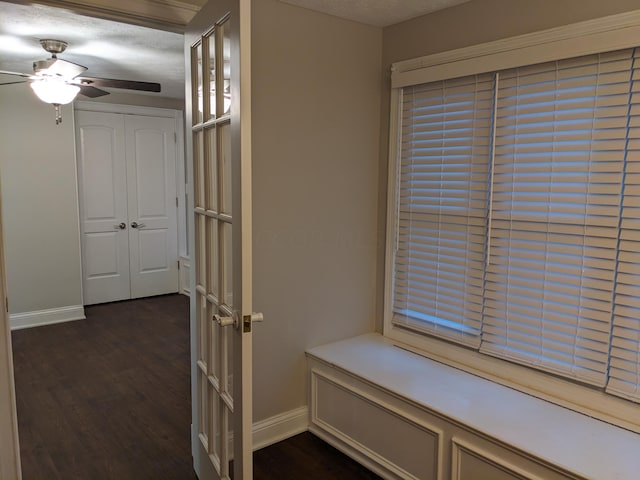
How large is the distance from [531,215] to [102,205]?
466cm

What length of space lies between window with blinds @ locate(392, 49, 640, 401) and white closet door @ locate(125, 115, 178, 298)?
3.80 metres

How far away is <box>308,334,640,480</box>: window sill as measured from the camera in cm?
172

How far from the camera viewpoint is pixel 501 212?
7.70 feet

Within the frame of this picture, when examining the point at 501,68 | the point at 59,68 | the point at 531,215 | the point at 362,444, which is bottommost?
the point at 362,444

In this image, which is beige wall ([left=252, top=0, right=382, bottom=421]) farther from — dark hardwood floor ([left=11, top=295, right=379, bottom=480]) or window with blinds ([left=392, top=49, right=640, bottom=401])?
dark hardwood floor ([left=11, top=295, right=379, bottom=480])

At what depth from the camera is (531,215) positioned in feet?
7.31

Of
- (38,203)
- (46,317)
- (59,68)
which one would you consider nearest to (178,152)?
(38,203)

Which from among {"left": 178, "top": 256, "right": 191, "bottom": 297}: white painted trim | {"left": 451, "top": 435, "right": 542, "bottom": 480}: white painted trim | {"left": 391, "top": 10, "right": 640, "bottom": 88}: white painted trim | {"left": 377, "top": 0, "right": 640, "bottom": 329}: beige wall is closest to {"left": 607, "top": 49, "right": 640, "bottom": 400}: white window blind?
{"left": 391, "top": 10, "right": 640, "bottom": 88}: white painted trim

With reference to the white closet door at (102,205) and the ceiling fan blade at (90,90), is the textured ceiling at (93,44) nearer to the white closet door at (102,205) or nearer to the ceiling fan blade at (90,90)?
the ceiling fan blade at (90,90)

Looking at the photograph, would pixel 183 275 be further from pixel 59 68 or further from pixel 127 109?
pixel 59 68

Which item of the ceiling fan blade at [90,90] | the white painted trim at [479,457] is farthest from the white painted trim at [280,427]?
the ceiling fan blade at [90,90]

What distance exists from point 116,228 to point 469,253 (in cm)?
433

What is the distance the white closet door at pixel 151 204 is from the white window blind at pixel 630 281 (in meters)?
4.99

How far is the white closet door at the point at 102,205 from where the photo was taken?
5195 mm
